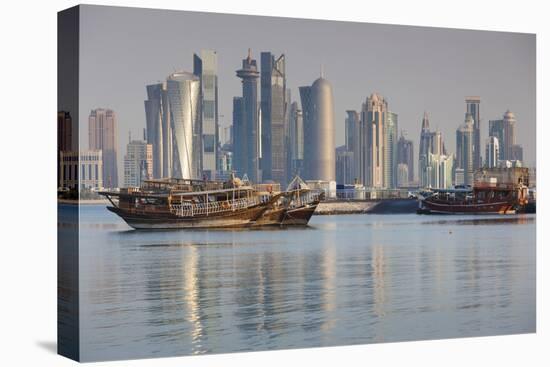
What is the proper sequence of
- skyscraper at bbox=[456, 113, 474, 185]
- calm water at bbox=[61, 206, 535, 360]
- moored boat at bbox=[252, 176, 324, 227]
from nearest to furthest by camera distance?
calm water at bbox=[61, 206, 535, 360] < moored boat at bbox=[252, 176, 324, 227] < skyscraper at bbox=[456, 113, 474, 185]

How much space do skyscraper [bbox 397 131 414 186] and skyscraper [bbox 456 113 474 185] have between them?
1.75 feet

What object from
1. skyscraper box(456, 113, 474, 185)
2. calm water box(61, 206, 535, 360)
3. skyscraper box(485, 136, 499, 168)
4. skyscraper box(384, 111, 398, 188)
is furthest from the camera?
skyscraper box(485, 136, 499, 168)

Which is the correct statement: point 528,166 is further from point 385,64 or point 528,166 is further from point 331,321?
point 331,321

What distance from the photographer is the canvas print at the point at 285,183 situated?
528 inches

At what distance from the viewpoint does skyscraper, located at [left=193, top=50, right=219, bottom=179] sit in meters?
14.0

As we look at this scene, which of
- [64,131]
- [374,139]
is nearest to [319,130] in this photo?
[374,139]

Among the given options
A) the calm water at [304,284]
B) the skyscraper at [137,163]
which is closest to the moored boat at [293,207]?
the calm water at [304,284]

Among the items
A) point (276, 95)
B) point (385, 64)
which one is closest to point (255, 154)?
point (276, 95)

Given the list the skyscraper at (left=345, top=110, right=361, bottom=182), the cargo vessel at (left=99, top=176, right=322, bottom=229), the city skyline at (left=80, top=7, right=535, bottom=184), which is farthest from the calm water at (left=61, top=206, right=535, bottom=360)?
the city skyline at (left=80, top=7, right=535, bottom=184)

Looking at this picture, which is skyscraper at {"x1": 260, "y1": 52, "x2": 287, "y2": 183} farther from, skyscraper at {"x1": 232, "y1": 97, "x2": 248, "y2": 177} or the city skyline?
skyscraper at {"x1": 232, "y1": 97, "x2": 248, "y2": 177}

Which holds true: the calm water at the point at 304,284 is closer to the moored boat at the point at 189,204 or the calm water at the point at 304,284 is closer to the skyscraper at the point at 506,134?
the moored boat at the point at 189,204

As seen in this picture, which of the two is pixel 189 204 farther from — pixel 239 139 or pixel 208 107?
pixel 208 107

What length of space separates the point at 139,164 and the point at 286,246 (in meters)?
1.90

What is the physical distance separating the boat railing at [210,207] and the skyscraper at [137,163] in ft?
1.79
